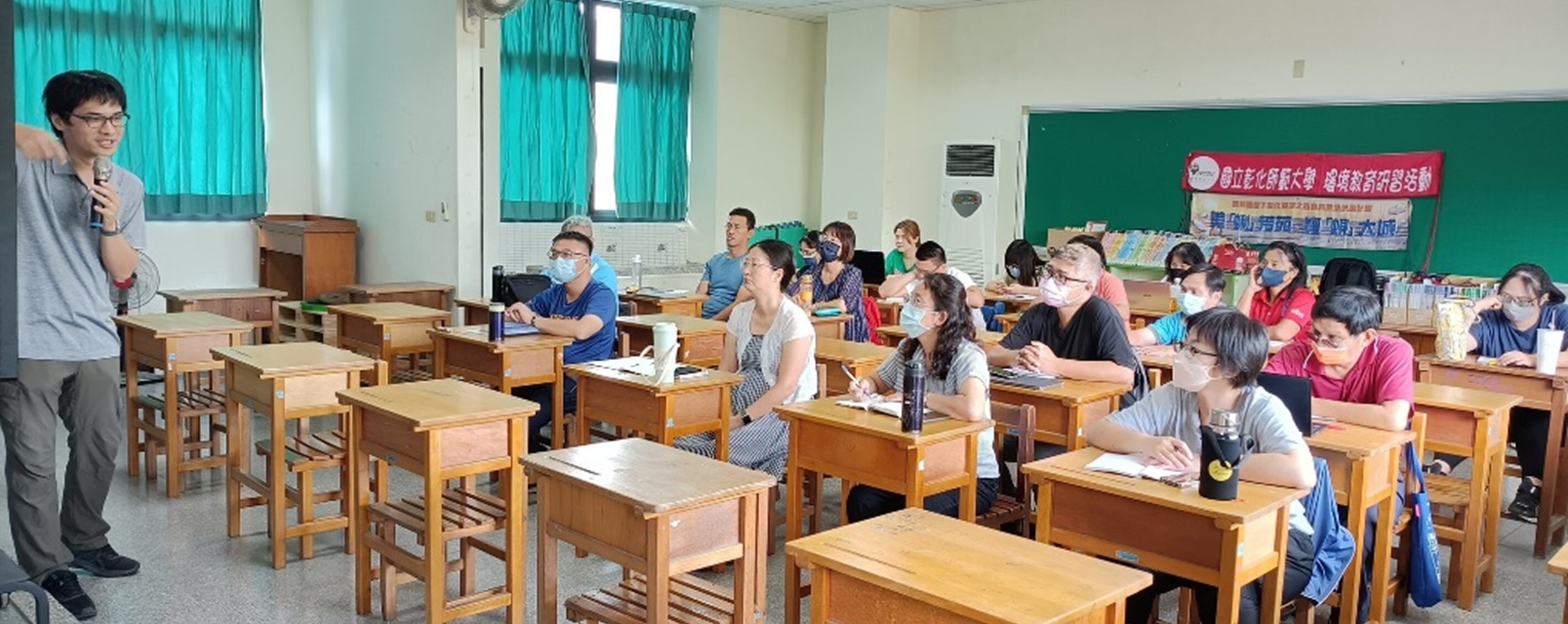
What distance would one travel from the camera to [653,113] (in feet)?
32.4

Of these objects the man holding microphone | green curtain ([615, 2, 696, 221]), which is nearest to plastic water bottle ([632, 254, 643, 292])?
green curtain ([615, 2, 696, 221])

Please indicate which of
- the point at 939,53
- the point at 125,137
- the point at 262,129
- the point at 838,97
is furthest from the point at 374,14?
the point at 939,53

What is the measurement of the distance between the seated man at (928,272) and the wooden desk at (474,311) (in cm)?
242

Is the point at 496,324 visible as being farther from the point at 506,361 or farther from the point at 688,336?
the point at 688,336

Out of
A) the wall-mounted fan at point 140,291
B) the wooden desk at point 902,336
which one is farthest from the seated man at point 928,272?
the wall-mounted fan at point 140,291

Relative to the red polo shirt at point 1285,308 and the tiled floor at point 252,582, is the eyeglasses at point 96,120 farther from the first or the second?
the red polo shirt at point 1285,308

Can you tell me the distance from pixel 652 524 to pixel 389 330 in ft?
11.9

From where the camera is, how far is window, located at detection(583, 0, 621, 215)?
9484mm

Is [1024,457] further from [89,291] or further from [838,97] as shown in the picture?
[838,97]

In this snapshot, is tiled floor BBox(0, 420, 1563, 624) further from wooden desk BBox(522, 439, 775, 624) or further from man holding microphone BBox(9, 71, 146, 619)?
wooden desk BBox(522, 439, 775, 624)

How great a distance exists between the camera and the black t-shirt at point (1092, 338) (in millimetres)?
4172

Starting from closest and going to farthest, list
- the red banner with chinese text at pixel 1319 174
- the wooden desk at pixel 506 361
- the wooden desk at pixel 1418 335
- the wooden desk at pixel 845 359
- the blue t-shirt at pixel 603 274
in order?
the wooden desk at pixel 845 359
the wooden desk at pixel 506 361
the blue t-shirt at pixel 603 274
the wooden desk at pixel 1418 335
the red banner with chinese text at pixel 1319 174

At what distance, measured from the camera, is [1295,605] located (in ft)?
10.2

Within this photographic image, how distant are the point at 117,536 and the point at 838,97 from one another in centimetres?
681
